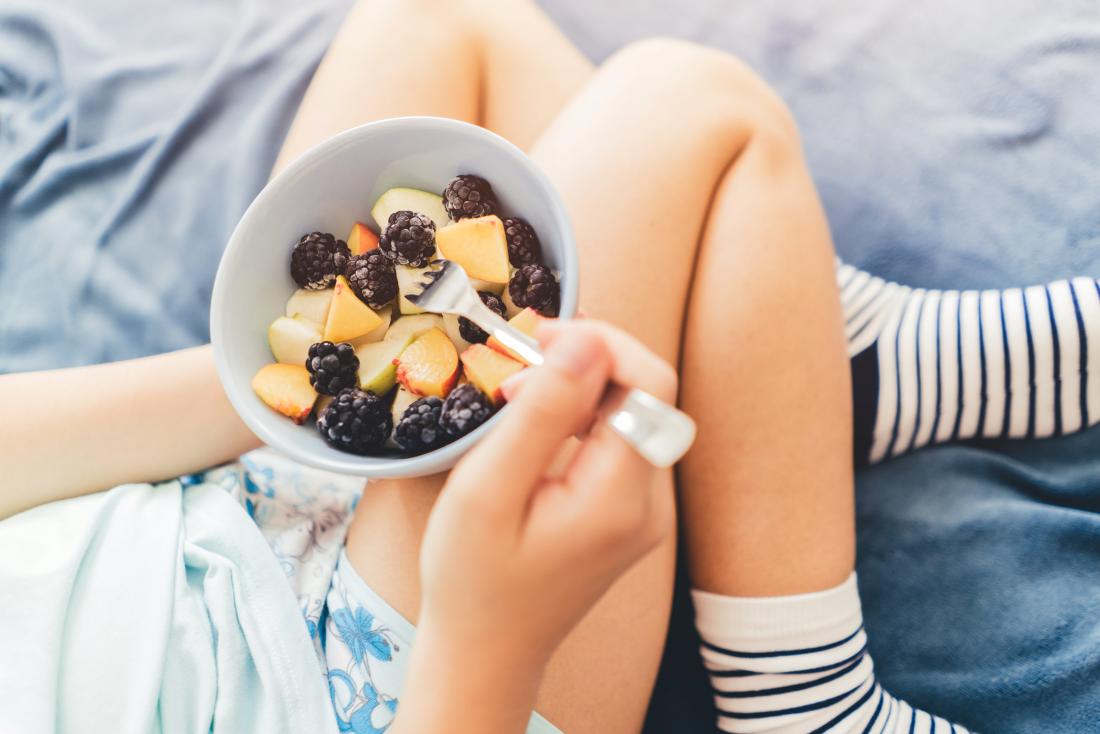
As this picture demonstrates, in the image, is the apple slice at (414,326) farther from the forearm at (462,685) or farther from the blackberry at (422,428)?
the forearm at (462,685)

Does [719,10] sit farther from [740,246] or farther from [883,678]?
[883,678]

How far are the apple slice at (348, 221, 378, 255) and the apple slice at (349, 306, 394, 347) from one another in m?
0.05

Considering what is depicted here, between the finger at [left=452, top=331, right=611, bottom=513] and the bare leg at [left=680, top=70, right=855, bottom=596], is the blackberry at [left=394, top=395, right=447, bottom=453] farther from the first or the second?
the bare leg at [left=680, top=70, right=855, bottom=596]

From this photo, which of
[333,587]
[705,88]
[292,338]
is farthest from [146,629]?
[705,88]

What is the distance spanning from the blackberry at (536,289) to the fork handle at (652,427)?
0.12 m

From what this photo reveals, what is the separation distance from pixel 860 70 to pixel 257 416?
0.88 meters

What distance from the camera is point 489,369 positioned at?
0.50 metres

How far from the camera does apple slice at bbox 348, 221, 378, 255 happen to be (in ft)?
1.92

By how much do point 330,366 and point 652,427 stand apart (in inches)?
9.0

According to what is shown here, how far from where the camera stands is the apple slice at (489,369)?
0.49m

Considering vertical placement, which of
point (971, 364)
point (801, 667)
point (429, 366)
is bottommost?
point (801, 667)

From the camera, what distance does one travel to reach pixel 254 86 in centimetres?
104

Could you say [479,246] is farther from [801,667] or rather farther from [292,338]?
[801,667]

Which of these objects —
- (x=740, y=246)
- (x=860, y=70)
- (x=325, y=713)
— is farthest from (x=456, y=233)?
(x=860, y=70)
